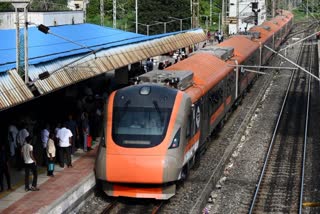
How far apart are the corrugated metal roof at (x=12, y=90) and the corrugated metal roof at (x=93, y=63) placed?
66cm

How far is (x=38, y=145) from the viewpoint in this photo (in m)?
17.6

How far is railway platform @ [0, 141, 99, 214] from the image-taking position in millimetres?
13227

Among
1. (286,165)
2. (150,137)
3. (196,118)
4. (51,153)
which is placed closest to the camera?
(150,137)

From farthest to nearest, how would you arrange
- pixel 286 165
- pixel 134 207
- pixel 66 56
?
pixel 286 165 → pixel 66 56 → pixel 134 207

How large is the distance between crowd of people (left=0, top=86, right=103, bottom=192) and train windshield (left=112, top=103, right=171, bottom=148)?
2.10 metres

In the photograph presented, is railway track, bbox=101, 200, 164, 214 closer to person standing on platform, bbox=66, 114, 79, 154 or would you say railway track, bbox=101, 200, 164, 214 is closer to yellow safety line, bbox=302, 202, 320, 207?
person standing on platform, bbox=66, 114, 79, 154

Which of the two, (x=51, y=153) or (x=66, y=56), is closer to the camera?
(x=51, y=153)

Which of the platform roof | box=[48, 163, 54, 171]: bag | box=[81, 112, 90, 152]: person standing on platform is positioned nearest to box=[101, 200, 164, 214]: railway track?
box=[48, 163, 54, 171]: bag

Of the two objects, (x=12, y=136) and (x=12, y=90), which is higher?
(x=12, y=90)

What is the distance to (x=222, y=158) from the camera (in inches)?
725

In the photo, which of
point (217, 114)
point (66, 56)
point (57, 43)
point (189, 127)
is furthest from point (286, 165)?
point (57, 43)

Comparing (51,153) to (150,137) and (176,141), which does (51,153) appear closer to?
(150,137)

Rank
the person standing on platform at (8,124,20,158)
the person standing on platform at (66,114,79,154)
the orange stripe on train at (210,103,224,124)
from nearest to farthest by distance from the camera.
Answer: the person standing on platform at (8,124,20,158)
the person standing on platform at (66,114,79,154)
the orange stripe on train at (210,103,224,124)

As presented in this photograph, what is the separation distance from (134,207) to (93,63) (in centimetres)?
574
